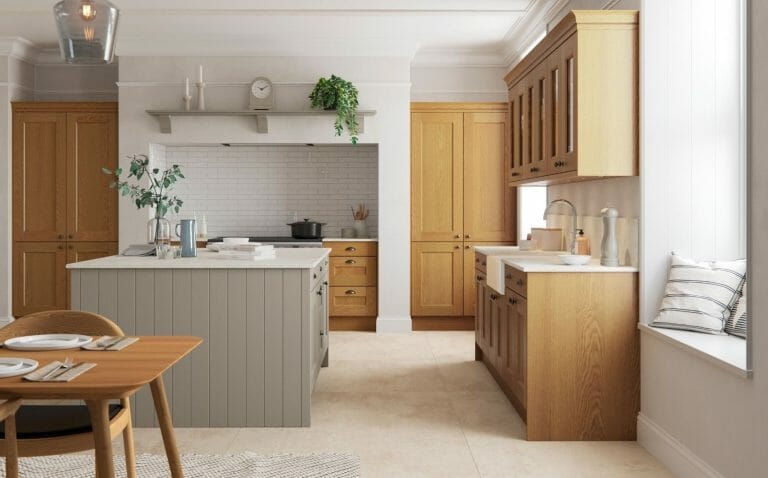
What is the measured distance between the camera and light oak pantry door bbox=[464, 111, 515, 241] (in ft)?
23.8

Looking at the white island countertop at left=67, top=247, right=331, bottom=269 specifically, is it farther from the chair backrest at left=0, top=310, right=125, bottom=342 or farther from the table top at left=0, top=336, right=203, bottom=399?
the table top at left=0, top=336, right=203, bottom=399

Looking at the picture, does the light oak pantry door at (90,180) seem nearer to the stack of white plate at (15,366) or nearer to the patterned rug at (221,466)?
the patterned rug at (221,466)

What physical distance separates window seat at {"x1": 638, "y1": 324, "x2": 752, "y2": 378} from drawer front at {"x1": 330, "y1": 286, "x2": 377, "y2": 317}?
12.8ft

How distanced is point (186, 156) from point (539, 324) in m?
5.14

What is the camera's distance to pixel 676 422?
3.30m

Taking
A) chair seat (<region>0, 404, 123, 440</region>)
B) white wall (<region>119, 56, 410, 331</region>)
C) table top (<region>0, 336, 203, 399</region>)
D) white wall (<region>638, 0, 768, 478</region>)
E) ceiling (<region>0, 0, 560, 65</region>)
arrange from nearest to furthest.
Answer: table top (<region>0, 336, 203, 399</region>), chair seat (<region>0, 404, 123, 440</region>), white wall (<region>638, 0, 768, 478</region>), ceiling (<region>0, 0, 560, 65</region>), white wall (<region>119, 56, 410, 331</region>)

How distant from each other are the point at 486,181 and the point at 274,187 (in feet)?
7.54

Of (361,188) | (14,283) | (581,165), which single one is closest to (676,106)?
(581,165)

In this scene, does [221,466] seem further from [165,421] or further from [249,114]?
[249,114]

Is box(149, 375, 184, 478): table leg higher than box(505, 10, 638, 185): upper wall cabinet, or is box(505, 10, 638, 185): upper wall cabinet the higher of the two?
box(505, 10, 638, 185): upper wall cabinet

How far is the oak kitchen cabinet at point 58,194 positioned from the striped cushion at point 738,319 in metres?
5.79

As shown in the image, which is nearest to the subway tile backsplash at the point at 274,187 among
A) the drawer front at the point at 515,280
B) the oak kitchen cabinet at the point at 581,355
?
the drawer front at the point at 515,280

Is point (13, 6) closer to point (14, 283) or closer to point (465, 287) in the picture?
point (14, 283)

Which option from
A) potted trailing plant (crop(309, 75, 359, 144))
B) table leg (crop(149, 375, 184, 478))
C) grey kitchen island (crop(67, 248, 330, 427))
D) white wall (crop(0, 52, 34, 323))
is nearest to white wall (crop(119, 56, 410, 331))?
potted trailing plant (crop(309, 75, 359, 144))
